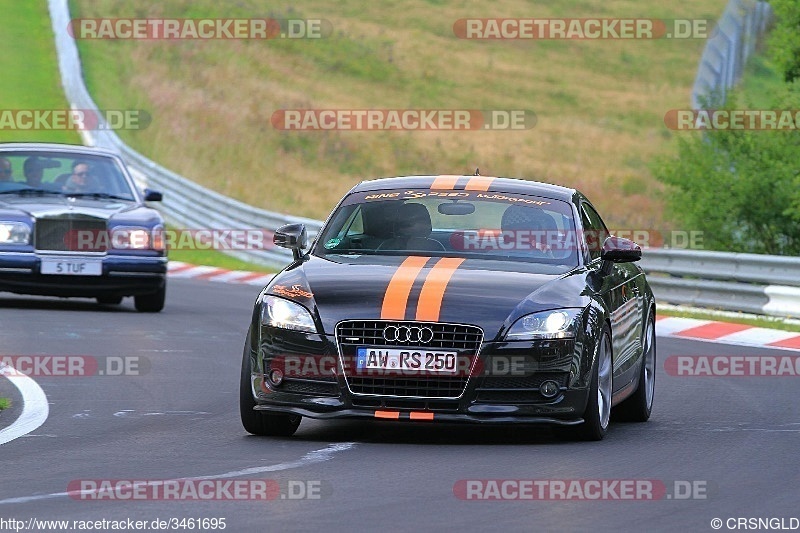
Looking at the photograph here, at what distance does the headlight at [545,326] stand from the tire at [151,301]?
32.4 feet

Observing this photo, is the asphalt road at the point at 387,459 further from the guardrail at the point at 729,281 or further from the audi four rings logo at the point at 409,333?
the guardrail at the point at 729,281

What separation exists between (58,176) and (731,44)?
32.1 meters

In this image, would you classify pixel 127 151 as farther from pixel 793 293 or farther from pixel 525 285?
pixel 525 285

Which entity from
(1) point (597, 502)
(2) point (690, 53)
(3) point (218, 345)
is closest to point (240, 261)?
(3) point (218, 345)

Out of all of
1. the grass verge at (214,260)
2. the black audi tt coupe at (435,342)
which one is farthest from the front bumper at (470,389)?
the grass verge at (214,260)

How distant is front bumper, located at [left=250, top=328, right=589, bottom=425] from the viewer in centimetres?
958

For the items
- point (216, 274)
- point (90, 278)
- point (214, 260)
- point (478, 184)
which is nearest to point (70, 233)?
point (90, 278)

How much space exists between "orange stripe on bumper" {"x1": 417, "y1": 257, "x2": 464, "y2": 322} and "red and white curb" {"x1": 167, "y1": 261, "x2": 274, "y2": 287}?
15.7 metres

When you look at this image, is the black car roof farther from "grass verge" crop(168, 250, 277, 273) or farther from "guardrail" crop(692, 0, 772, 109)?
"guardrail" crop(692, 0, 772, 109)

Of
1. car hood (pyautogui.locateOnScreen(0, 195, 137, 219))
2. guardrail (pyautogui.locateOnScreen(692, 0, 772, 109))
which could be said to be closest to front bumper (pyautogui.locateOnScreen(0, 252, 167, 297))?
car hood (pyautogui.locateOnScreen(0, 195, 137, 219))

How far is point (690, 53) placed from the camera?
68.7 m

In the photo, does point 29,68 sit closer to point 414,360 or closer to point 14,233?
point 14,233

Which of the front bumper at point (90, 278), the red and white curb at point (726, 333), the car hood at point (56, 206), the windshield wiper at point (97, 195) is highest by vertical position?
the windshield wiper at point (97, 195)

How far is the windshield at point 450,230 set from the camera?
426 inches
